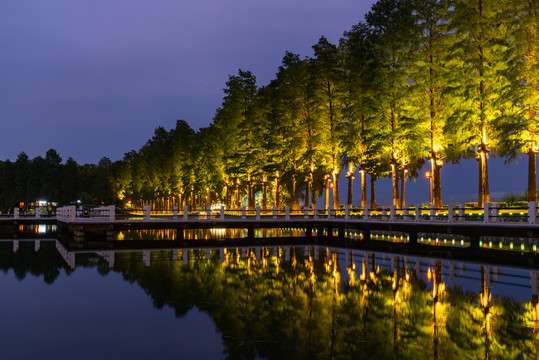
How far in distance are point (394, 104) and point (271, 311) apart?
117ft

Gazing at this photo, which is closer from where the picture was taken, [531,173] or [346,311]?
[346,311]

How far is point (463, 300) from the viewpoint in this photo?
15.3 meters

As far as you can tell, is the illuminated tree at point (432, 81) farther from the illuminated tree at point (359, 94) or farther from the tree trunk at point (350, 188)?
the tree trunk at point (350, 188)

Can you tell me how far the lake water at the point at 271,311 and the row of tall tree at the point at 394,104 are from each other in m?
13.8

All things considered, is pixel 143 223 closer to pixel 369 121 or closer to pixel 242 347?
pixel 369 121

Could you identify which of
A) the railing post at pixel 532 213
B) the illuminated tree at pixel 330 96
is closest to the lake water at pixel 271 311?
the railing post at pixel 532 213

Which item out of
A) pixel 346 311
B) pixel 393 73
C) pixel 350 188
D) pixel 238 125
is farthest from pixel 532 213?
pixel 238 125

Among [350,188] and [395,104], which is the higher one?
[395,104]

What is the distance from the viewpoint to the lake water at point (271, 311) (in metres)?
10.7

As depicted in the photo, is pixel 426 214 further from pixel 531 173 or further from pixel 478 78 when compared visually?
pixel 478 78

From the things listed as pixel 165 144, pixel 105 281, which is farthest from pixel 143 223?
pixel 165 144

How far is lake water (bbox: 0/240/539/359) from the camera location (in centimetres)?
1068

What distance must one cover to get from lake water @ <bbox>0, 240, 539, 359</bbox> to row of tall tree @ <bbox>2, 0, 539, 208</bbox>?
45.3ft

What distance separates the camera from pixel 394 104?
46.5m
